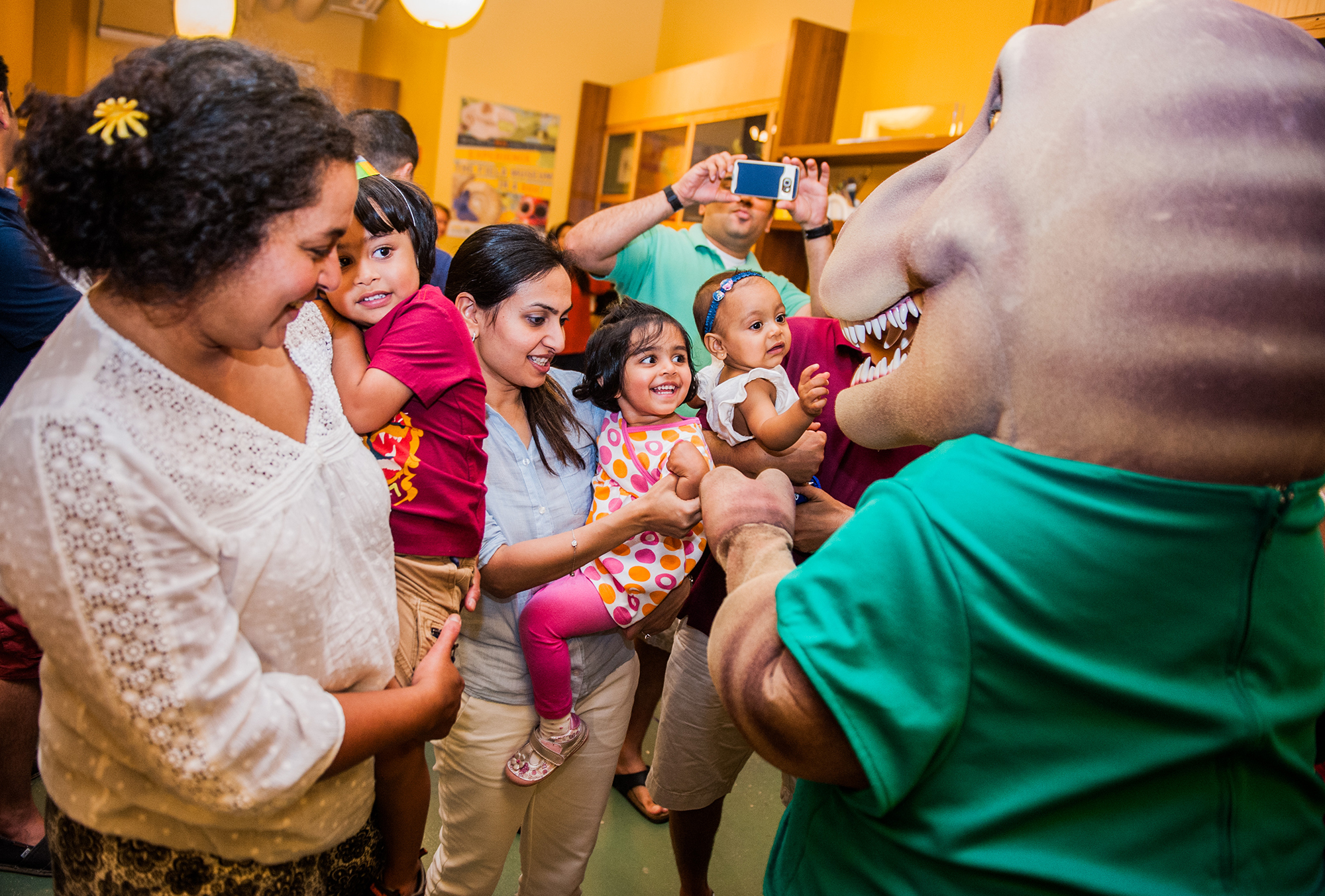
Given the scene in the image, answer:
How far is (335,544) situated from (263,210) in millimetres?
363

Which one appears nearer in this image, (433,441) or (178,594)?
(178,594)

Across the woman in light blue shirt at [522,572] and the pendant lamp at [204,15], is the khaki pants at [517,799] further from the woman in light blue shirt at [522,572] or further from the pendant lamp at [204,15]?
the pendant lamp at [204,15]

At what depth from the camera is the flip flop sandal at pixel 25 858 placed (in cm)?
201

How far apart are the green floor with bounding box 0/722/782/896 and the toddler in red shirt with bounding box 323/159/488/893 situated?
849 millimetres

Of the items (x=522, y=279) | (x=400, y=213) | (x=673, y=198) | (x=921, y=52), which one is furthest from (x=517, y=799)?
(x=921, y=52)

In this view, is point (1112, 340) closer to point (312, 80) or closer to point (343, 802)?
point (312, 80)

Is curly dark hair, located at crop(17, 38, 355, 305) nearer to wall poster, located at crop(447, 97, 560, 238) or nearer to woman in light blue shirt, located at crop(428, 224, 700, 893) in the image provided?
woman in light blue shirt, located at crop(428, 224, 700, 893)

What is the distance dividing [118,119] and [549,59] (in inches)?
240

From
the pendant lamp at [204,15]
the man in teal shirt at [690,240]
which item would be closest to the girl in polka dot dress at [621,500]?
the man in teal shirt at [690,240]

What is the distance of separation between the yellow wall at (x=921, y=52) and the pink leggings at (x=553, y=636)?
3.03 m

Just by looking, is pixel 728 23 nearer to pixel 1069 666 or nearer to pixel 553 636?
pixel 553 636

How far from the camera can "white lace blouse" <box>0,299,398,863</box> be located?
→ 70 cm

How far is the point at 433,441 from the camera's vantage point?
57.9 inches

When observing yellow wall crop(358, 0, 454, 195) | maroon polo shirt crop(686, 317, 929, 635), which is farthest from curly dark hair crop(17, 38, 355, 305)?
yellow wall crop(358, 0, 454, 195)
